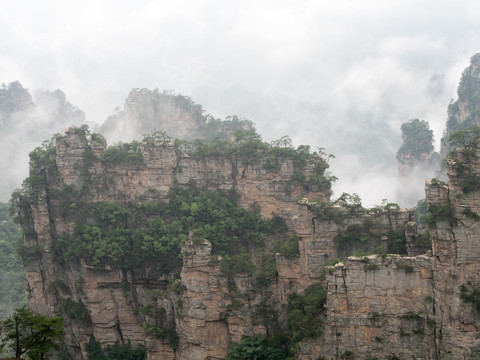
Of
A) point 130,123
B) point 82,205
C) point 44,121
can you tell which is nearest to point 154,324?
point 82,205

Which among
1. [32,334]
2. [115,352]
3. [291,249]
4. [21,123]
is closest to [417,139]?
[291,249]

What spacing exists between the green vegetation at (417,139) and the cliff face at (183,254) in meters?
31.1

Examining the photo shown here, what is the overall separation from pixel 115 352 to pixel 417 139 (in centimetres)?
4524

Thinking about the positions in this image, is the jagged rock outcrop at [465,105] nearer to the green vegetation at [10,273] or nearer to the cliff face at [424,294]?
the cliff face at [424,294]

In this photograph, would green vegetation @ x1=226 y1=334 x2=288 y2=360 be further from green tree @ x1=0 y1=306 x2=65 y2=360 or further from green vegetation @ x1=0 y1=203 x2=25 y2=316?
green vegetation @ x1=0 y1=203 x2=25 y2=316

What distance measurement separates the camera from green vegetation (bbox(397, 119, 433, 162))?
6150 cm

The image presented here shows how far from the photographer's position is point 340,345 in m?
23.7

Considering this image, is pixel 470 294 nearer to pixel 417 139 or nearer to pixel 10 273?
pixel 10 273

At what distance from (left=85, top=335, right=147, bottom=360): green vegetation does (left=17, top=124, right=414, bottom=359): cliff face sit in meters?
0.49

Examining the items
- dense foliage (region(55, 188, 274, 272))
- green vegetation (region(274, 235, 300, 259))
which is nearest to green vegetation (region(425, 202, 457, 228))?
green vegetation (region(274, 235, 300, 259))

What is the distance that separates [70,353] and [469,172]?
29.0 m

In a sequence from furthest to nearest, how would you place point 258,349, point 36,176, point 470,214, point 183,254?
point 36,176, point 183,254, point 258,349, point 470,214

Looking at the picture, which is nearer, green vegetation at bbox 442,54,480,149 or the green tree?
the green tree

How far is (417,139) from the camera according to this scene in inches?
2441
